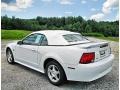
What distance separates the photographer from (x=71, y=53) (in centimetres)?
428

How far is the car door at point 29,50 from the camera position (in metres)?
5.32

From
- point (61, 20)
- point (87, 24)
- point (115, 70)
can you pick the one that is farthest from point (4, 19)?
point (115, 70)

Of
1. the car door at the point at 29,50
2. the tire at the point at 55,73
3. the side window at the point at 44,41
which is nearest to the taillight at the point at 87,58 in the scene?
the tire at the point at 55,73

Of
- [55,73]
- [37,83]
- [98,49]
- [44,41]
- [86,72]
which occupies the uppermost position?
[44,41]

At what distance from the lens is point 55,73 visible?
470 cm

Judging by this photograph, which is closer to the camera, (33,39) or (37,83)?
(37,83)

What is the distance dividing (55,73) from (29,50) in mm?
1251

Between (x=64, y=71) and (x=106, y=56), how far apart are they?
121 cm

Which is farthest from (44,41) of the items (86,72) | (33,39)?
(86,72)

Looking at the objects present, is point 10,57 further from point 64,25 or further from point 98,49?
point 64,25

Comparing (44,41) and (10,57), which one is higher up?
(44,41)

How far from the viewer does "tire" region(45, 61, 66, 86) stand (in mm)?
4499

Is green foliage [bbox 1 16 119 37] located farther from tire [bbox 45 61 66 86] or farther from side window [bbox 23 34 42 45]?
tire [bbox 45 61 66 86]

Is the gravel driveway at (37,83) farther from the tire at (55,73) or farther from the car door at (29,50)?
the car door at (29,50)
